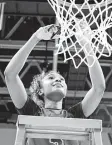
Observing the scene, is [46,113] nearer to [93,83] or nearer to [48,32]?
[93,83]

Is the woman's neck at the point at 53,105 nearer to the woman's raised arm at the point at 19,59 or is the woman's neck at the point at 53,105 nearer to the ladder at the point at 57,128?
the woman's raised arm at the point at 19,59

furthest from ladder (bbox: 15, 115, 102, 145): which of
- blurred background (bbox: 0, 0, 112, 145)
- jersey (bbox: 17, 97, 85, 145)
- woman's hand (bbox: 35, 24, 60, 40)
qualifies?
blurred background (bbox: 0, 0, 112, 145)

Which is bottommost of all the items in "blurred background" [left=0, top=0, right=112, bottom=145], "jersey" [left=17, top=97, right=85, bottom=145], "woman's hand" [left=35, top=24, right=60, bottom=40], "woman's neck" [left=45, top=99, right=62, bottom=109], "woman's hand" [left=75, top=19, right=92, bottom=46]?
"jersey" [left=17, top=97, right=85, bottom=145]

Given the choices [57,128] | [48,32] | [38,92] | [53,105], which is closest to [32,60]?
[38,92]

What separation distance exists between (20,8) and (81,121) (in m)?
1.84

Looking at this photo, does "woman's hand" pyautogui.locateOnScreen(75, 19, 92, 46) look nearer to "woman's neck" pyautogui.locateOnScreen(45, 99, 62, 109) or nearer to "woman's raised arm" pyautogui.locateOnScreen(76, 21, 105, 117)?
"woman's raised arm" pyautogui.locateOnScreen(76, 21, 105, 117)

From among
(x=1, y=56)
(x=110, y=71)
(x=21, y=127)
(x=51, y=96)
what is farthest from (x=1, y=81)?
(x=21, y=127)

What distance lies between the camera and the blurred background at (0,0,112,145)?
3.05 metres

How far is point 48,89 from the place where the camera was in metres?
1.63

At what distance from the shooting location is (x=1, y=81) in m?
4.56

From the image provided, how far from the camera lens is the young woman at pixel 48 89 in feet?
4.94

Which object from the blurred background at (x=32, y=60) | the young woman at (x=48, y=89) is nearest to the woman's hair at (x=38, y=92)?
the young woman at (x=48, y=89)

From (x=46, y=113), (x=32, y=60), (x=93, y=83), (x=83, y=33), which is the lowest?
(x=46, y=113)

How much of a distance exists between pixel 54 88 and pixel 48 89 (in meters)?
0.04
